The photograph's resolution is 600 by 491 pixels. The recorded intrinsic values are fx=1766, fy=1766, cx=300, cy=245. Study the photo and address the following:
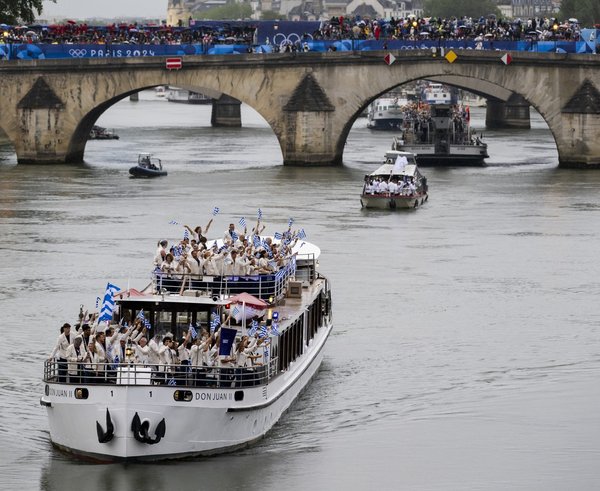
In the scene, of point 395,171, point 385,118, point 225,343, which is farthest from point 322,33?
point 225,343

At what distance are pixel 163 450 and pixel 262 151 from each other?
7035cm

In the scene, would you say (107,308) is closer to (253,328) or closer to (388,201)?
(253,328)

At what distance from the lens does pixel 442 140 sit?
9406 cm

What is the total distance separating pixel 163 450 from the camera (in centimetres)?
3231

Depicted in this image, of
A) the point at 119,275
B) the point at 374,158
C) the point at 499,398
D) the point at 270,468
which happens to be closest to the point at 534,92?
the point at 374,158

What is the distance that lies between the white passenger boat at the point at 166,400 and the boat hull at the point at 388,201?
3607cm

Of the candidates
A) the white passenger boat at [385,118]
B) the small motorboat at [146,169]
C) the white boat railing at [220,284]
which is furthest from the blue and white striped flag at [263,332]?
the white passenger boat at [385,118]

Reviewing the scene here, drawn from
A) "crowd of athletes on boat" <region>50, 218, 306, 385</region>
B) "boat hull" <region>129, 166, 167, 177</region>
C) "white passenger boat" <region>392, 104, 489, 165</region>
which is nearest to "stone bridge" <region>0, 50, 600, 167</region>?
"white passenger boat" <region>392, 104, 489, 165</region>

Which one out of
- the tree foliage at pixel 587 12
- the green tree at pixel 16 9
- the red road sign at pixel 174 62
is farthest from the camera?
the tree foliage at pixel 587 12

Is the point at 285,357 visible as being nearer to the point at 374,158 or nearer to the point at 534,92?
the point at 534,92

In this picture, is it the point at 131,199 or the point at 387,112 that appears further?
the point at 387,112

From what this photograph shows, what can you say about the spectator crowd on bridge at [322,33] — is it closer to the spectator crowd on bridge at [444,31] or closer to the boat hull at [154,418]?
the spectator crowd on bridge at [444,31]

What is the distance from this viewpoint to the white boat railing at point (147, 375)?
105ft

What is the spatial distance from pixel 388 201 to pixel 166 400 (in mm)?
40789
